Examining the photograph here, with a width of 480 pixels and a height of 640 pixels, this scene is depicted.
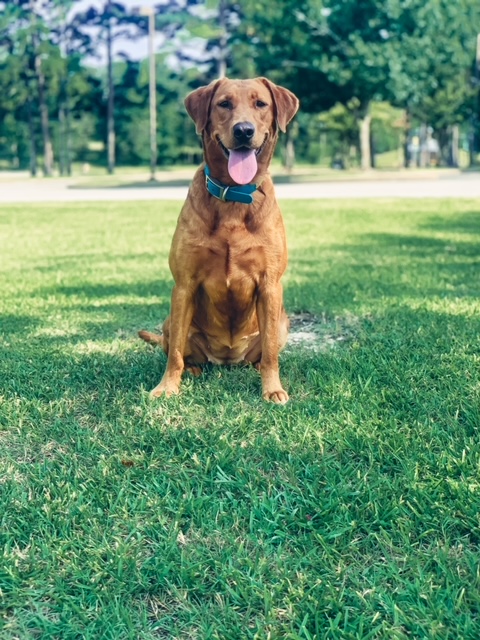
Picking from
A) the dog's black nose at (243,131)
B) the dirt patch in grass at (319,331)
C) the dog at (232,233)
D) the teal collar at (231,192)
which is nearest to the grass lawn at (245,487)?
the dirt patch in grass at (319,331)

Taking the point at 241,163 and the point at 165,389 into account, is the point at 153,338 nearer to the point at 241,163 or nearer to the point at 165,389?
the point at 165,389

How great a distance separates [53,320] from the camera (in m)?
5.12

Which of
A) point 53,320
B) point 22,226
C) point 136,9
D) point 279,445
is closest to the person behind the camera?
point 279,445

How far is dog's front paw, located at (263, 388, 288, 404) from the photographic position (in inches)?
128

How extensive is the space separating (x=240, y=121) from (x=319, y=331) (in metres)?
1.90

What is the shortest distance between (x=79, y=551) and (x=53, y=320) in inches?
130

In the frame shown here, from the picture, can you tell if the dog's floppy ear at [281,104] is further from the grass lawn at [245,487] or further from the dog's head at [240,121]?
the grass lawn at [245,487]

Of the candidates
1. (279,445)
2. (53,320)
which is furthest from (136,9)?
(279,445)

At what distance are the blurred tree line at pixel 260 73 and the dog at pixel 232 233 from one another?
25812mm

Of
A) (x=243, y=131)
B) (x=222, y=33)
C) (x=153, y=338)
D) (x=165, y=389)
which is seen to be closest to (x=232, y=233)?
(x=243, y=131)

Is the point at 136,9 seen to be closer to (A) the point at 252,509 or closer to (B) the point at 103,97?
(B) the point at 103,97

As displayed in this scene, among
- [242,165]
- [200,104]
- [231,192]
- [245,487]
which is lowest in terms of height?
[245,487]

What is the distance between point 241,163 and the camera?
10.7 ft

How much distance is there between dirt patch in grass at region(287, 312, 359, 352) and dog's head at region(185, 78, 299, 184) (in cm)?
139
